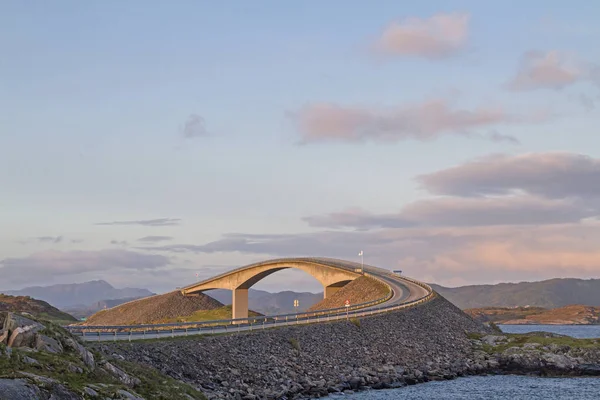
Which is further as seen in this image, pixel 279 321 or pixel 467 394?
pixel 279 321

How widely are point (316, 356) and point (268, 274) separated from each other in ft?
306

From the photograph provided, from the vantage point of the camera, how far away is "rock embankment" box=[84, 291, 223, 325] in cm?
16325

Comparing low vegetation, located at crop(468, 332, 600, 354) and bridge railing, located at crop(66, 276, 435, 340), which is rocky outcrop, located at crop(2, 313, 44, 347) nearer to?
bridge railing, located at crop(66, 276, 435, 340)

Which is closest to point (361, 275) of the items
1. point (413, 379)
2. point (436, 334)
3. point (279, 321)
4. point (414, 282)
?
point (414, 282)

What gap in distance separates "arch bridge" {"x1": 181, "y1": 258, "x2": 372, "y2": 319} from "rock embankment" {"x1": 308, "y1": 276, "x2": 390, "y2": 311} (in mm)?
5868

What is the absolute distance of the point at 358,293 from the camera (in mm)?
126375

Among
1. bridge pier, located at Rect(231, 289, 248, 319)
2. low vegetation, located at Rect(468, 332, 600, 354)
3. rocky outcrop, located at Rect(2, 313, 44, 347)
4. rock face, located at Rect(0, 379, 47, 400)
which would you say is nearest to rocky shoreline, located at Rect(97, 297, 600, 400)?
low vegetation, located at Rect(468, 332, 600, 354)

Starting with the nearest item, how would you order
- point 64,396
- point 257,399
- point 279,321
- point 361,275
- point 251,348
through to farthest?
point 64,396 < point 257,399 < point 251,348 < point 279,321 < point 361,275

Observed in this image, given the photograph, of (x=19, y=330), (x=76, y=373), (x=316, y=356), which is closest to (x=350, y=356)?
(x=316, y=356)

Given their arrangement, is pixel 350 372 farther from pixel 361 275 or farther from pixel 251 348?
pixel 361 275

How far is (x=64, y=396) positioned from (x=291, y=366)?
37.1 metres

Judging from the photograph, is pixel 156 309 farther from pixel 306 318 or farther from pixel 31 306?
pixel 306 318

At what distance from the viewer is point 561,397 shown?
62.5m

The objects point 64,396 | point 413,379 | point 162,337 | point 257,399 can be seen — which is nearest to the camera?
point 64,396
